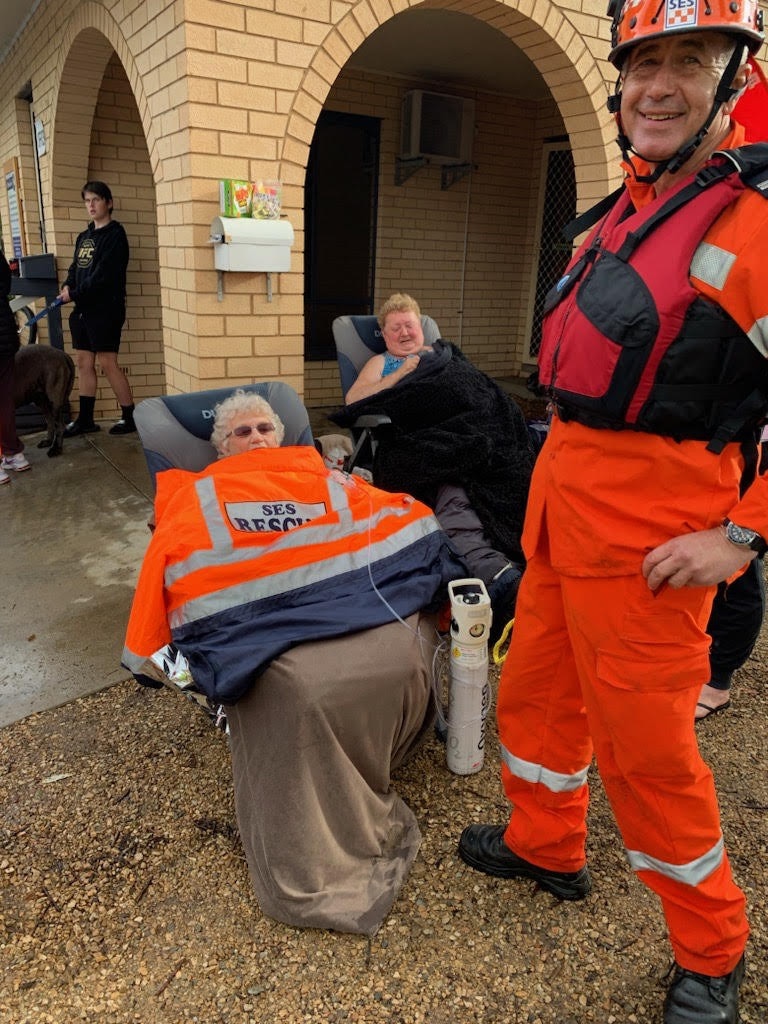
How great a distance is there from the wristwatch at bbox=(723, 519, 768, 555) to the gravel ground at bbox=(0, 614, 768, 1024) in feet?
3.37

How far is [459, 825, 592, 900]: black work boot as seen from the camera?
1833 millimetres

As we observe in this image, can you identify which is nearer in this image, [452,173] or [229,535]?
[229,535]

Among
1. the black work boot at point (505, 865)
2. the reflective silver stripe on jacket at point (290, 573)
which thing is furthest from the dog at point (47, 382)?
the black work boot at point (505, 865)

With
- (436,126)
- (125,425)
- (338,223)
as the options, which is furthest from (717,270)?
(436,126)

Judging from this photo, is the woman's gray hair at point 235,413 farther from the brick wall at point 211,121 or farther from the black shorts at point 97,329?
the black shorts at point 97,329

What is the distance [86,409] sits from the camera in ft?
18.6

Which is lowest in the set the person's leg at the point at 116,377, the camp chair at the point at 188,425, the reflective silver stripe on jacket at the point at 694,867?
the reflective silver stripe on jacket at the point at 694,867

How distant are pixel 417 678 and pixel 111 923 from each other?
94 cm

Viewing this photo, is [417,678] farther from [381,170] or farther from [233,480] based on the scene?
[381,170]

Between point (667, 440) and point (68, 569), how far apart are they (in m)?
3.06

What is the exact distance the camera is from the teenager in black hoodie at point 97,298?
514 cm

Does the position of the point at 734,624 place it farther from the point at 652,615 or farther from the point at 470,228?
the point at 470,228

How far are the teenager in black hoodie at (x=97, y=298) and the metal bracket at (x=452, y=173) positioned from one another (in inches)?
122

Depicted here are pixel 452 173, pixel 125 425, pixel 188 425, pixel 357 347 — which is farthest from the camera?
pixel 452 173
